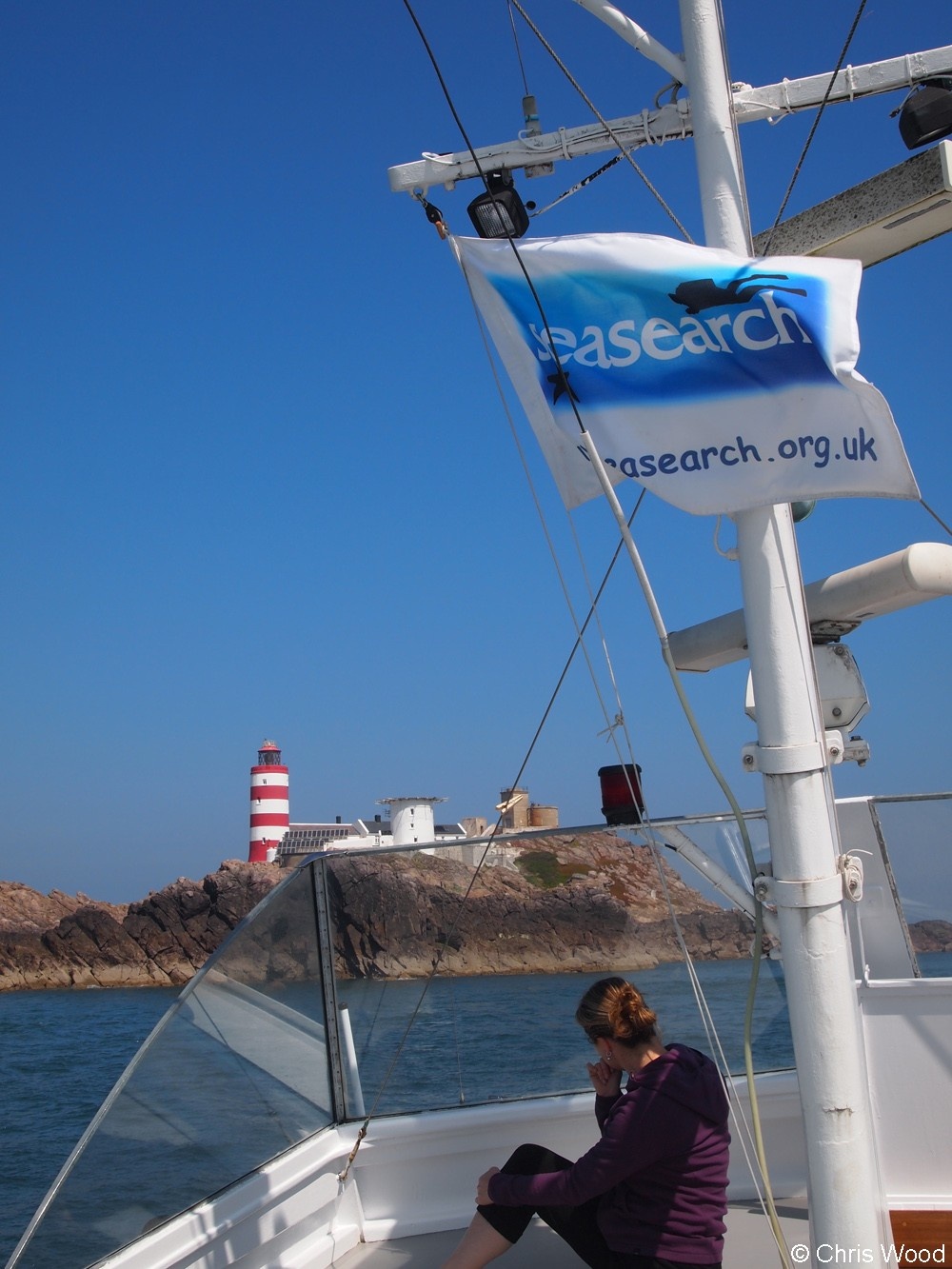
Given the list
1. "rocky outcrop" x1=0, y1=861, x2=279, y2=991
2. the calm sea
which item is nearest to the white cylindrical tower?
"rocky outcrop" x1=0, y1=861, x2=279, y2=991

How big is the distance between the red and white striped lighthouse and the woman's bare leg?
4681 centimetres

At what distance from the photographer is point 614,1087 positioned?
282cm

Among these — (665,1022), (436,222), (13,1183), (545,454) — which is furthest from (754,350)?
(13,1183)

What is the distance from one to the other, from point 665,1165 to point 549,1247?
1.09 m

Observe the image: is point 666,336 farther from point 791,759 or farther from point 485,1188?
point 485,1188

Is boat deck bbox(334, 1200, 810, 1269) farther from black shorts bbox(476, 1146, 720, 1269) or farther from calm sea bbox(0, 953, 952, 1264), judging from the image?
black shorts bbox(476, 1146, 720, 1269)

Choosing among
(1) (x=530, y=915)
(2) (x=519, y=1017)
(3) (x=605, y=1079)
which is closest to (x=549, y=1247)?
(2) (x=519, y=1017)

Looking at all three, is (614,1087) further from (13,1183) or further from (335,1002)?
(13,1183)

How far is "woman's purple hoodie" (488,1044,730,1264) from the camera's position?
237cm

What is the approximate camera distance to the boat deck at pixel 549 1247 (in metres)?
3.11

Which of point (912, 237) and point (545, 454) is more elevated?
point (912, 237)

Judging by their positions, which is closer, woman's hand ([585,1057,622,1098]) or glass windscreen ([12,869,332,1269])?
glass windscreen ([12,869,332,1269])

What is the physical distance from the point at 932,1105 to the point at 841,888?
1.13m

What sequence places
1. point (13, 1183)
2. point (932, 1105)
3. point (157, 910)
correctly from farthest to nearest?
point (157, 910), point (13, 1183), point (932, 1105)
